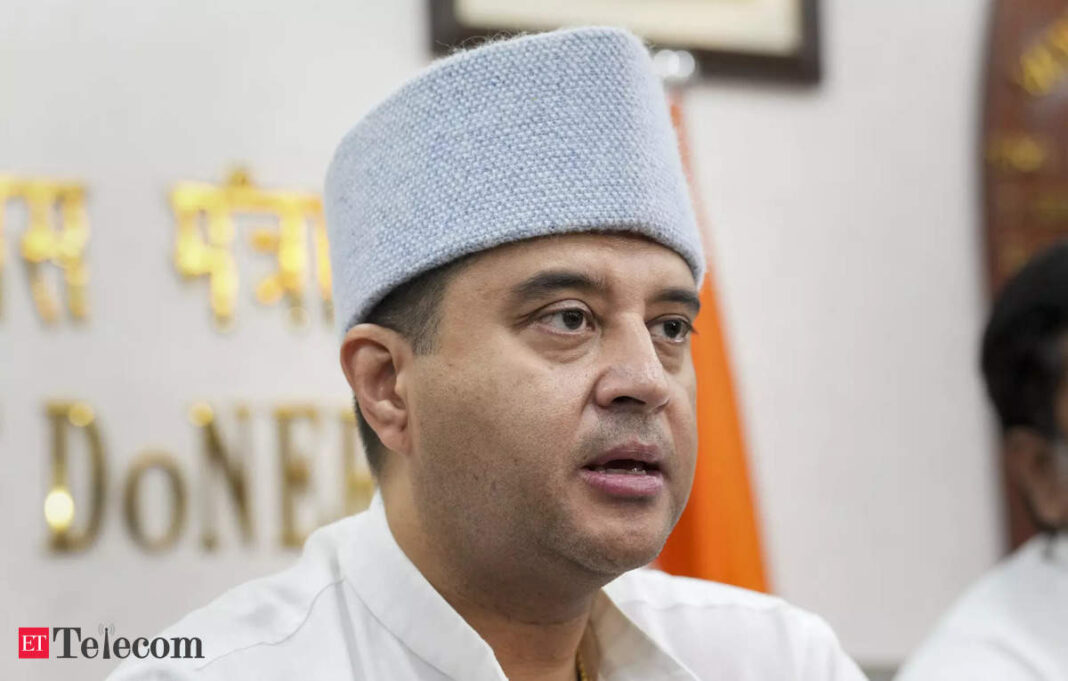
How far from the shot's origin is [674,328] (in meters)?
1.85

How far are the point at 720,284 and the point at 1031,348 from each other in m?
1.06

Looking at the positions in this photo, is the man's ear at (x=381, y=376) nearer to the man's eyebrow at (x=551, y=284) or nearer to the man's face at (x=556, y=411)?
the man's face at (x=556, y=411)

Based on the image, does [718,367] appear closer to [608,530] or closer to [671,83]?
[671,83]

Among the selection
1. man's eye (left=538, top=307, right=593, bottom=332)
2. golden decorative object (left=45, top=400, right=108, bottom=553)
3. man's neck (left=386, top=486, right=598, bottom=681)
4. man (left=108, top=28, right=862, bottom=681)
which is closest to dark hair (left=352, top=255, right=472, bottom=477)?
man (left=108, top=28, right=862, bottom=681)

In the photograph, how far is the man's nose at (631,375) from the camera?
66.1 inches

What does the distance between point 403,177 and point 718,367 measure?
65.3 inches

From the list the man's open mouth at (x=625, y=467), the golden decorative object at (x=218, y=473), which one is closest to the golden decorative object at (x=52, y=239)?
the golden decorative object at (x=218, y=473)

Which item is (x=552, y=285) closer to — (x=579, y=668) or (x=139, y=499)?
(x=579, y=668)

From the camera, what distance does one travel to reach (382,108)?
1897 mm

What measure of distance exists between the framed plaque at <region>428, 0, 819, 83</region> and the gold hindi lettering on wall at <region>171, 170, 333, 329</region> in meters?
0.57

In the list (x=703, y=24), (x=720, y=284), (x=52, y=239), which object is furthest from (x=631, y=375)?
(x=703, y=24)

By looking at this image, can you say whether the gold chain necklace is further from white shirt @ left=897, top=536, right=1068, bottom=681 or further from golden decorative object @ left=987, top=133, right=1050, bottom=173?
golden decorative object @ left=987, top=133, right=1050, bottom=173

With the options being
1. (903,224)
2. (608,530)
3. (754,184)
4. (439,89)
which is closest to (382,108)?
(439,89)

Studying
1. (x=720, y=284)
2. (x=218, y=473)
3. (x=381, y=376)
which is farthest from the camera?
(x=720, y=284)
